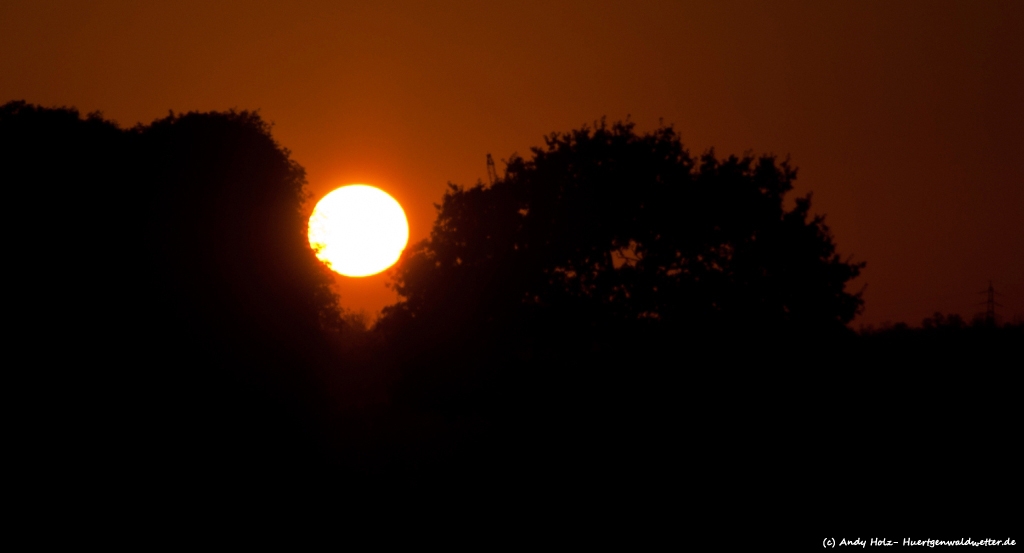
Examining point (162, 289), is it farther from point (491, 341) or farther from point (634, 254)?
point (634, 254)

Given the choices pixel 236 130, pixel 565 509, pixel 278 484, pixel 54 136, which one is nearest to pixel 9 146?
pixel 54 136

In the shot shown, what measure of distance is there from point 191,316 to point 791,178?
2366cm

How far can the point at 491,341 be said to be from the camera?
127 ft

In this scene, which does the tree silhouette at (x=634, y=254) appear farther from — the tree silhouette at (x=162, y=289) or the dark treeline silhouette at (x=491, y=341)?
the tree silhouette at (x=162, y=289)

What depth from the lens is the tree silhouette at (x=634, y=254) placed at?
36844 mm

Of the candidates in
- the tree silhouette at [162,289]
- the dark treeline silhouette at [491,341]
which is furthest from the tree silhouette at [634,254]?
the tree silhouette at [162,289]

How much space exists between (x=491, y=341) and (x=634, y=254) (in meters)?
6.67

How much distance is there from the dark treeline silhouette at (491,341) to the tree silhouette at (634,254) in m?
0.10

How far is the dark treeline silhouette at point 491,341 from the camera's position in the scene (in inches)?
1130

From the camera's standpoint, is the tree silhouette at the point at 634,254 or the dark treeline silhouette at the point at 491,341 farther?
the tree silhouette at the point at 634,254

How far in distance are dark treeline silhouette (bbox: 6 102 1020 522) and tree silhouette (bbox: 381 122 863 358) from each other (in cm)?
10

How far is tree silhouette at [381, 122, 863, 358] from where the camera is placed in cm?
3684

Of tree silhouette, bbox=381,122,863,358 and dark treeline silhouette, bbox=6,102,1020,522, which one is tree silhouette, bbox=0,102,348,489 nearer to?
dark treeline silhouette, bbox=6,102,1020,522

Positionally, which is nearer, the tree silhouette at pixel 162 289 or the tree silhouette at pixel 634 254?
the tree silhouette at pixel 162 289
